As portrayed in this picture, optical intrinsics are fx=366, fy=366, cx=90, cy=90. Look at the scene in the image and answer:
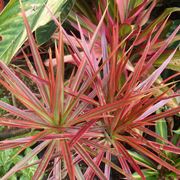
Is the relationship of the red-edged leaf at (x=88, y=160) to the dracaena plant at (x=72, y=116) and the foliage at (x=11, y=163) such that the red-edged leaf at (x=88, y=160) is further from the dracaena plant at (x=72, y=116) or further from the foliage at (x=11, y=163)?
the foliage at (x=11, y=163)

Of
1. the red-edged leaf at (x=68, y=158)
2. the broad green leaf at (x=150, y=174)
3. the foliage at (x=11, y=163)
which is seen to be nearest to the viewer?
the red-edged leaf at (x=68, y=158)

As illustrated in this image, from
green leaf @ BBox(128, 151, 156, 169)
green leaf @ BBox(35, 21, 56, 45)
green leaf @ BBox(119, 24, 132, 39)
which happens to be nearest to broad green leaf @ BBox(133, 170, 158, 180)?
green leaf @ BBox(128, 151, 156, 169)

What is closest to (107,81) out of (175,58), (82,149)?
(82,149)

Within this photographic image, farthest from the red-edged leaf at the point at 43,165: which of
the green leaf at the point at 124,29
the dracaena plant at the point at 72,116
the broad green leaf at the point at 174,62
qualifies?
the broad green leaf at the point at 174,62

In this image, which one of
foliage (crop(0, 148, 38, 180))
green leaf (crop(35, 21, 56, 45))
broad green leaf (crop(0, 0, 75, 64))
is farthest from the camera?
foliage (crop(0, 148, 38, 180))

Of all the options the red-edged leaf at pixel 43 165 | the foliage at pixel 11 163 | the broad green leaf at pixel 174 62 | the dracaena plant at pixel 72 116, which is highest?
the broad green leaf at pixel 174 62

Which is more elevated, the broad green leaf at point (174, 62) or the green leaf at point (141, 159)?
the broad green leaf at point (174, 62)

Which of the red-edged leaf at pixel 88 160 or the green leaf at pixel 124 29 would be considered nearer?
the red-edged leaf at pixel 88 160

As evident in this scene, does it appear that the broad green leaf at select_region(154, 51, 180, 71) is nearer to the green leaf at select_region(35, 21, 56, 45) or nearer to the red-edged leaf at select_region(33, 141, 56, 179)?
the green leaf at select_region(35, 21, 56, 45)

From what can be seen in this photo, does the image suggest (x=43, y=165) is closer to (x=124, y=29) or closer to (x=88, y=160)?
(x=88, y=160)

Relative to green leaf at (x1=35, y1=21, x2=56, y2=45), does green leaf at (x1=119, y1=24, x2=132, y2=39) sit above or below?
above

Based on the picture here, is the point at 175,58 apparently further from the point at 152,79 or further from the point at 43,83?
the point at 43,83
